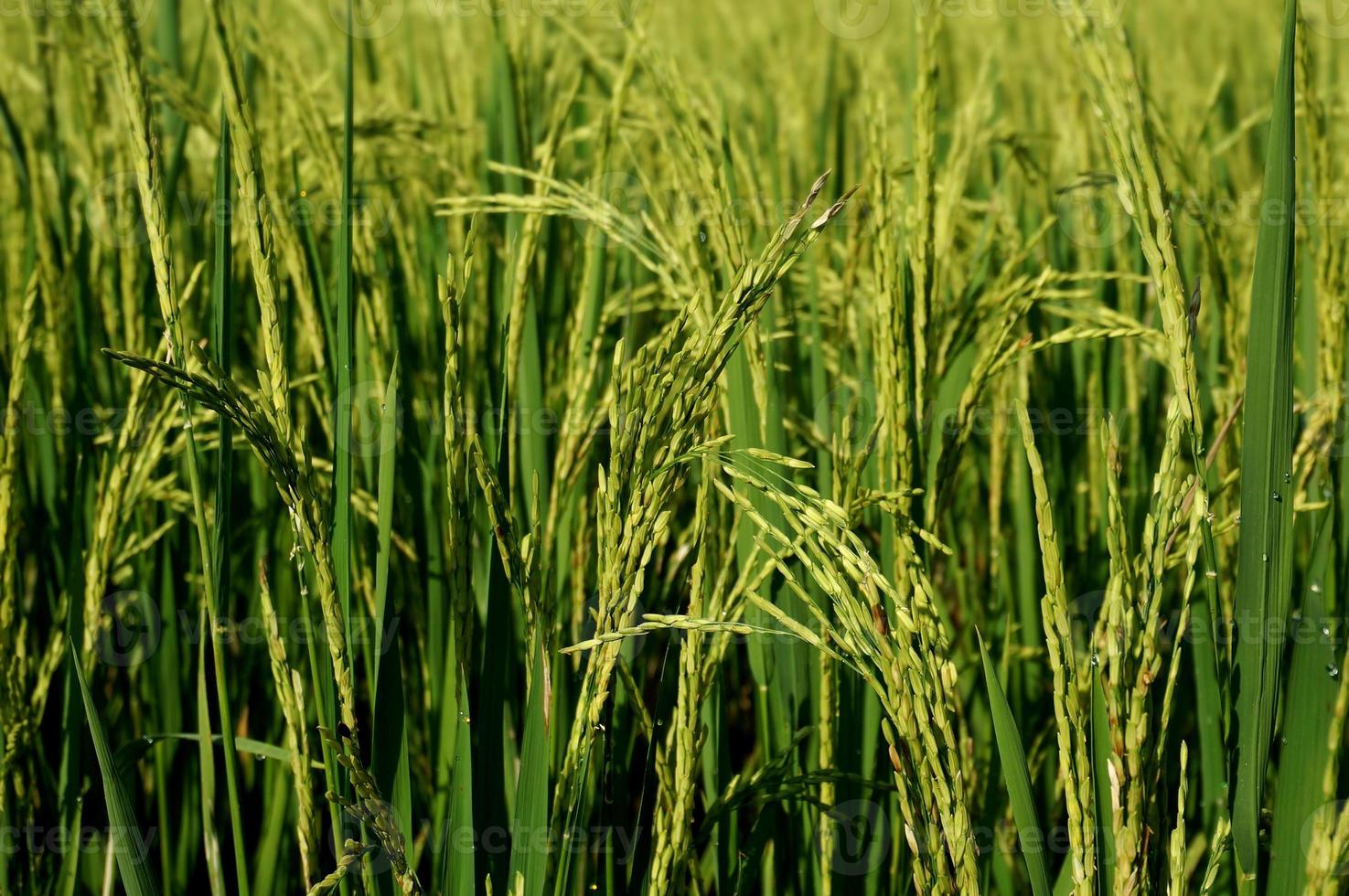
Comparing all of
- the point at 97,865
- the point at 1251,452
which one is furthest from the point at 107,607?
the point at 1251,452

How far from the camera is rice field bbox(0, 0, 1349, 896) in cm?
70

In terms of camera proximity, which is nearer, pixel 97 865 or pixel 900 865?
pixel 900 865

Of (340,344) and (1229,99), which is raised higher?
(1229,99)

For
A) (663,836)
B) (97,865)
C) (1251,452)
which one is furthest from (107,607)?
(1251,452)

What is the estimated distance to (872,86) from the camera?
4.36ft

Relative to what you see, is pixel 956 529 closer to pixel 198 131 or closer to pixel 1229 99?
pixel 198 131

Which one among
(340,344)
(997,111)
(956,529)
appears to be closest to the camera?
(340,344)

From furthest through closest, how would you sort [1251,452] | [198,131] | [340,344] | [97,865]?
[198,131]
[97,865]
[340,344]
[1251,452]

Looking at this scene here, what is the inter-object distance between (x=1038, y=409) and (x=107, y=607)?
1.20m

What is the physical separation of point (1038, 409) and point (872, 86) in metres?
0.51

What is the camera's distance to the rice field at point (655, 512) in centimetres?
70

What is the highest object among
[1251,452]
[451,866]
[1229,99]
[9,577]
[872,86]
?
[1229,99]

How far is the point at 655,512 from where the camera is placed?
0.64 meters

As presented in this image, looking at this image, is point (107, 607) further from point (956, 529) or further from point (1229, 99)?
point (1229, 99)
